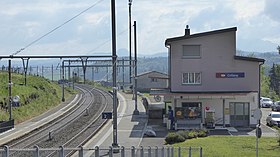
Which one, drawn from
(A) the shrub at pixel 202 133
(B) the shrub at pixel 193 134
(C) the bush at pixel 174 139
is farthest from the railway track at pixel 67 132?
(A) the shrub at pixel 202 133

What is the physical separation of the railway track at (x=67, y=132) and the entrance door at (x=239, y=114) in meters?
11.6

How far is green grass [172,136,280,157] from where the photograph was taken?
32.0 m

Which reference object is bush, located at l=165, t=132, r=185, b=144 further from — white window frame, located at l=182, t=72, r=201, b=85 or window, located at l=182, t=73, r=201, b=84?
window, located at l=182, t=73, r=201, b=84

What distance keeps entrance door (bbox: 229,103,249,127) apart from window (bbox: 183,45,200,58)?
216 inches

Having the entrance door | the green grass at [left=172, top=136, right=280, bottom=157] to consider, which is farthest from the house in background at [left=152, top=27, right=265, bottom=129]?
the green grass at [left=172, top=136, right=280, bottom=157]

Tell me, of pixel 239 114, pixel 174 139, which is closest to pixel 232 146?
pixel 174 139

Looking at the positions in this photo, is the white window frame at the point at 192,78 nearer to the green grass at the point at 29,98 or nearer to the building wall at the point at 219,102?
the building wall at the point at 219,102

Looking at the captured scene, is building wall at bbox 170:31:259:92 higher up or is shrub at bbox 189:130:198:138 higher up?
building wall at bbox 170:31:259:92

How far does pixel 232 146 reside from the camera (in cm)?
3653

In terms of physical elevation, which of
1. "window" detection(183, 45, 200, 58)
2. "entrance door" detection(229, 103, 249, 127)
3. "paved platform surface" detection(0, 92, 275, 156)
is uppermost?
"window" detection(183, 45, 200, 58)

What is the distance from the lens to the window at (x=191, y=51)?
5351 cm

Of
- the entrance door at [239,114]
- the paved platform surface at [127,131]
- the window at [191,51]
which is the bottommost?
the paved platform surface at [127,131]

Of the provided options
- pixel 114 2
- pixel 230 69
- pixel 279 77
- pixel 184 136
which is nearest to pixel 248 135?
pixel 184 136

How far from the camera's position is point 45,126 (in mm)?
53469
